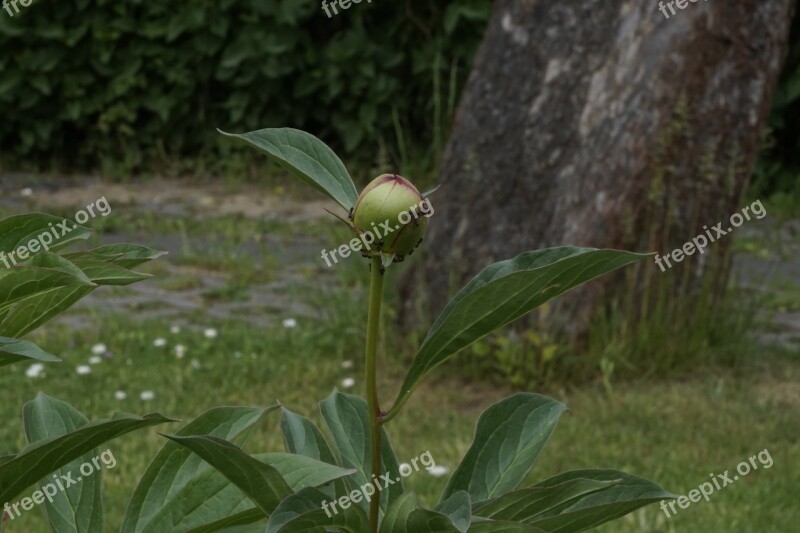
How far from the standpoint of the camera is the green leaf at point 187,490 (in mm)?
1020

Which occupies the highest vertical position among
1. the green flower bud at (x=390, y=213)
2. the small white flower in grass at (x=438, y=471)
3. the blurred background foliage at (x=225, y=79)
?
the blurred background foliage at (x=225, y=79)

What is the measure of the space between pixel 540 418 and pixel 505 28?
12.9 feet

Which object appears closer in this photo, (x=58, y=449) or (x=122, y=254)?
(x=58, y=449)

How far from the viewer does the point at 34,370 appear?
4.78 m

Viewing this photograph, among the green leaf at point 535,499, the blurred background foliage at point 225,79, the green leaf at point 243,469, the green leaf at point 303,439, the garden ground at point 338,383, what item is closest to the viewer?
the green leaf at point 243,469

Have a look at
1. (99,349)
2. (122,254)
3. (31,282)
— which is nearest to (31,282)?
(31,282)

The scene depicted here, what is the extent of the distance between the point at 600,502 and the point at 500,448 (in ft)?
0.42

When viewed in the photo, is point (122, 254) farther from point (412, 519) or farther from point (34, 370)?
point (34, 370)

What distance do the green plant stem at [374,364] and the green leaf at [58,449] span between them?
0.16 m

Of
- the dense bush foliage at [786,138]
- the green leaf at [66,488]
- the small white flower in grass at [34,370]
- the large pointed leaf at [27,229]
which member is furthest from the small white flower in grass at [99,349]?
the dense bush foliage at [786,138]

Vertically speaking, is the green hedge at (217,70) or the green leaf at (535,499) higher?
the green hedge at (217,70)

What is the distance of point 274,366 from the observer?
4891mm

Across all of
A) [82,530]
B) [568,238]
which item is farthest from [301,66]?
[82,530]

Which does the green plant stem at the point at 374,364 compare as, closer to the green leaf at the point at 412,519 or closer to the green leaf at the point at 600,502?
the green leaf at the point at 412,519
